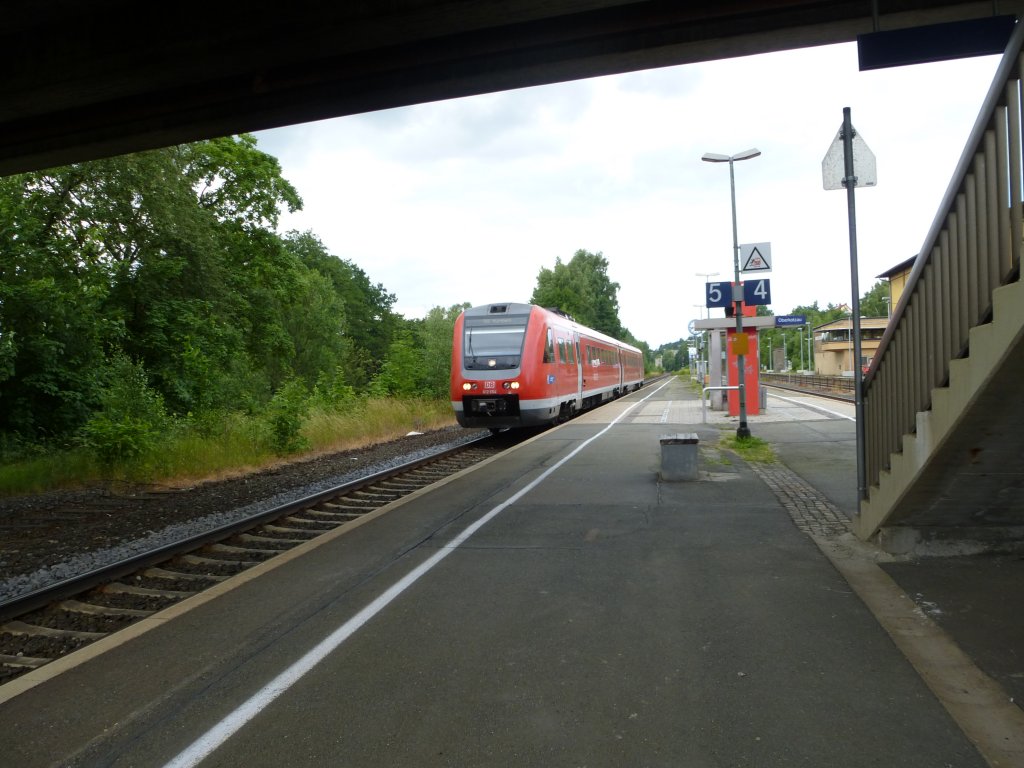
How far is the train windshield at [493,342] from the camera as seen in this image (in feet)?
53.5


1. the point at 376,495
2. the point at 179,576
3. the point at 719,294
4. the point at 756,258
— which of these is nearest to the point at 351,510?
the point at 376,495

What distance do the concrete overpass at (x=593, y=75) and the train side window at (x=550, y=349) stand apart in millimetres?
9053

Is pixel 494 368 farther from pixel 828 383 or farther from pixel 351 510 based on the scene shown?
pixel 828 383

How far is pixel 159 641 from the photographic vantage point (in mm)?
4492

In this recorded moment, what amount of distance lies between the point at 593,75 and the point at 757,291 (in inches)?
371

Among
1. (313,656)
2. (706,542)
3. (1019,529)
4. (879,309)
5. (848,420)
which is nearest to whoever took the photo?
(313,656)

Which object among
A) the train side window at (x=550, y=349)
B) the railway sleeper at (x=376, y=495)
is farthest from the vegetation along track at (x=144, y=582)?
the train side window at (x=550, y=349)

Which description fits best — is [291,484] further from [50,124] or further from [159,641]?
[159,641]

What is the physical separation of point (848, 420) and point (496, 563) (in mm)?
15638

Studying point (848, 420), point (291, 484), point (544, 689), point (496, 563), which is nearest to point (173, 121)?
point (291, 484)

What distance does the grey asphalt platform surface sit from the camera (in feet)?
10.3

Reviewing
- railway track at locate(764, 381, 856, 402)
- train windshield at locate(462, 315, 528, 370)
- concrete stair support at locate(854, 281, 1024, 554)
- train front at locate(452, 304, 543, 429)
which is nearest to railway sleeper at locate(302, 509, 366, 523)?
concrete stair support at locate(854, 281, 1024, 554)

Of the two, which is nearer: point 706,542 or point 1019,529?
point 1019,529

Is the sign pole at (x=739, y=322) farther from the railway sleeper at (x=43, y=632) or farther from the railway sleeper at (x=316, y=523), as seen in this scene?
the railway sleeper at (x=43, y=632)
